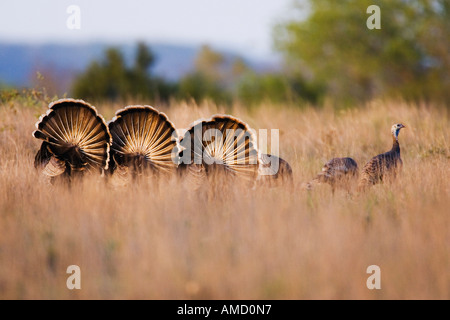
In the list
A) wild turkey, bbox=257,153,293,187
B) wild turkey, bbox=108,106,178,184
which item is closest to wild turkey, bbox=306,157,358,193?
wild turkey, bbox=257,153,293,187

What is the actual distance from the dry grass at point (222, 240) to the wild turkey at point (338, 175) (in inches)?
5.9

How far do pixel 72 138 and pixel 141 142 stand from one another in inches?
30.5

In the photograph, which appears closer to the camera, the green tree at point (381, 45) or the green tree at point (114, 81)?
the green tree at point (381, 45)

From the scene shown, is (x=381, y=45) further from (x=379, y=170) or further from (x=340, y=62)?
(x=379, y=170)

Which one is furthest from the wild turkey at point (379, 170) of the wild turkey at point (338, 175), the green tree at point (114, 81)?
the green tree at point (114, 81)

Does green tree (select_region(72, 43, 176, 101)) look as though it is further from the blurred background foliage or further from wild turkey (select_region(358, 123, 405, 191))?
wild turkey (select_region(358, 123, 405, 191))

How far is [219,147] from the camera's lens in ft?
20.6

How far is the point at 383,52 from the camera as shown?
26.1m

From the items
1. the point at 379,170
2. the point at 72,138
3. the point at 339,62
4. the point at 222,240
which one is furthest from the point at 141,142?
the point at 339,62

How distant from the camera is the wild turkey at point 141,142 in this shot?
6.30 meters

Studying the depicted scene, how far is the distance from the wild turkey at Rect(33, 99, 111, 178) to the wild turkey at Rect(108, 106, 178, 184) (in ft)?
0.48

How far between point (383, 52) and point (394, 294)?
23.9 meters

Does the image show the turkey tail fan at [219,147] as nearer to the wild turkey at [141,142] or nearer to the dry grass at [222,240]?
the wild turkey at [141,142]

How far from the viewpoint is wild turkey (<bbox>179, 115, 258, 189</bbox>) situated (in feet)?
20.2
